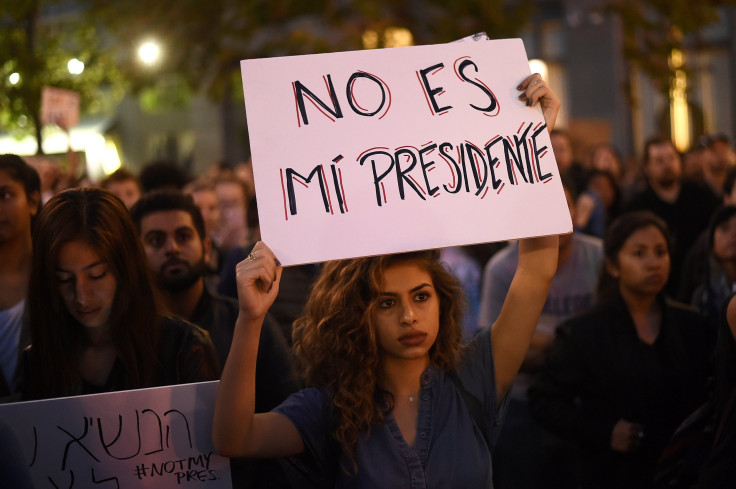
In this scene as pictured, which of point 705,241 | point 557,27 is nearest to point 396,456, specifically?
point 705,241

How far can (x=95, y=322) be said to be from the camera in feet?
10.6

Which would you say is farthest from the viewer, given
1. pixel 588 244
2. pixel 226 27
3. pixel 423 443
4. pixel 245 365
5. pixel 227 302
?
pixel 226 27

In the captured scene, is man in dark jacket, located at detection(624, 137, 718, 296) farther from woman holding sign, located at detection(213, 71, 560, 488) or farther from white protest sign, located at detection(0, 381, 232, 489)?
white protest sign, located at detection(0, 381, 232, 489)

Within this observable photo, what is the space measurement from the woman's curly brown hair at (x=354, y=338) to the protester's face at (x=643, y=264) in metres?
1.53

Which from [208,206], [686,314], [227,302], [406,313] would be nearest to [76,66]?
[208,206]

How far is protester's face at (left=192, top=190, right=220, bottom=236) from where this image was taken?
6.79 m

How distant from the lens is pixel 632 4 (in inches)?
626

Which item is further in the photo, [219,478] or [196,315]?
[196,315]

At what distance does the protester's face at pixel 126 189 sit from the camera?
6.59m

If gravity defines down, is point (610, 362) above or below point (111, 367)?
below

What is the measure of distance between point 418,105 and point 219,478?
4.24 ft

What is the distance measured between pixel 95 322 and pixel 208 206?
363 centimetres

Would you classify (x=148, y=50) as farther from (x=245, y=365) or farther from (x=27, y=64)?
(x=245, y=365)

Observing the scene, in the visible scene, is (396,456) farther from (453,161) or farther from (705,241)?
(705,241)
